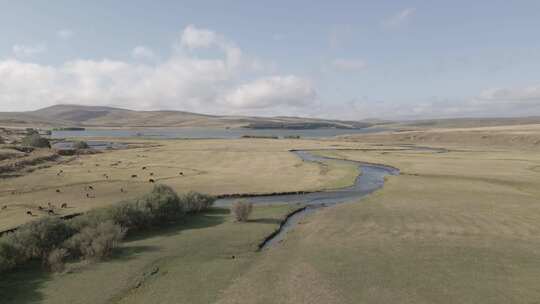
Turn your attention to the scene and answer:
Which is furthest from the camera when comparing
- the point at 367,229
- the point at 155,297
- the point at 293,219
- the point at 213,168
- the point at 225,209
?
the point at 213,168

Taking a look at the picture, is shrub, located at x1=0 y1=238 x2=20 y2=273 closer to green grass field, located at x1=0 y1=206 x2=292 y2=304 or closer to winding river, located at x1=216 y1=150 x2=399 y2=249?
green grass field, located at x1=0 y1=206 x2=292 y2=304

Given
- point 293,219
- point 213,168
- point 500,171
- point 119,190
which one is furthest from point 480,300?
point 213,168

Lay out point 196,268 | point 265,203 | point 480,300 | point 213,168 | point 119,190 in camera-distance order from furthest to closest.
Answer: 1. point 213,168
2. point 119,190
3. point 265,203
4. point 196,268
5. point 480,300

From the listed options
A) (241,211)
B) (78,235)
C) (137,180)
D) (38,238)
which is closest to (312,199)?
(241,211)

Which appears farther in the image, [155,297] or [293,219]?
[293,219]

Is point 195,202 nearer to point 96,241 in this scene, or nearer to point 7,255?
point 96,241

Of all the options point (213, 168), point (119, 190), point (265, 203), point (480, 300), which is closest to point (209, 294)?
point (480, 300)

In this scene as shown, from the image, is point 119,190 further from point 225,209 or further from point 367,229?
point 367,229

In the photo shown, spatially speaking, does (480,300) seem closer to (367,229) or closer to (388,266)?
(388,266)
